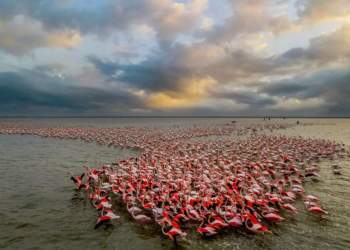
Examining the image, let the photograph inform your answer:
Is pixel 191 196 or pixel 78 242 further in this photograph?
pixel 191 196

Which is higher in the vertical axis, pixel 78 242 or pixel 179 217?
pixel 179 217

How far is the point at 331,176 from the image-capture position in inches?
623

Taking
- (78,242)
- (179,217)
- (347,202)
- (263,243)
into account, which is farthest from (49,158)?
(347,202)

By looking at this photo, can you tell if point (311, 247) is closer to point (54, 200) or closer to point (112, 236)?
point (112, 236)

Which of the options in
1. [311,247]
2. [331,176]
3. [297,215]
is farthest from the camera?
[331,176]

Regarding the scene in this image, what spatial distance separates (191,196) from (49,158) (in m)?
17.4

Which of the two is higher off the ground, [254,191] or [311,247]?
[254,191]

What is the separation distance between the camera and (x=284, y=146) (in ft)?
86.6

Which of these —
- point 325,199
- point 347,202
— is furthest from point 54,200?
point 347,202

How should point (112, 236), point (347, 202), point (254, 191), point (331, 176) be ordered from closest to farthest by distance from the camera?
point (112, 236) → point (254, 191) → point (347, 202) → point (331, 176)

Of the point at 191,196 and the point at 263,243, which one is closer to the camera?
the point at 263,243

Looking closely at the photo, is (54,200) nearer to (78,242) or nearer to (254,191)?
(78,242)

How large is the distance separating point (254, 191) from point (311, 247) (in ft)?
10.6

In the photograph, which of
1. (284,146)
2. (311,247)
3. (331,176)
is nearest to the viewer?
(311,247)
